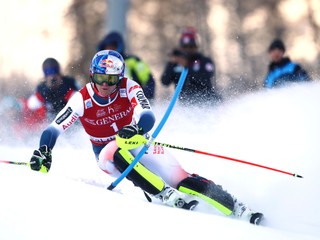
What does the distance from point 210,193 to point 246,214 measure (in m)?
0.35

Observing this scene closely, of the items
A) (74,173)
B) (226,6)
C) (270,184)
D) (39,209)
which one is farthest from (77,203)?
(226,6)

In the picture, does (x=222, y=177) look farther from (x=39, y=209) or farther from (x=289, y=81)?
(x=39, y=209)

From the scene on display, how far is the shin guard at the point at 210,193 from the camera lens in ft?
18.9

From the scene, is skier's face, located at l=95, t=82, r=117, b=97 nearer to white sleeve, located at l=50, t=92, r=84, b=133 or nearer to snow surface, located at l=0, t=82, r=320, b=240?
white sleeve, located at l=50, t=92, r=84, b=133

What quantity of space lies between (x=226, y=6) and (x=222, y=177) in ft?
75.6

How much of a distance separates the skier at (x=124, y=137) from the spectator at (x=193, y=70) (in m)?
1.98

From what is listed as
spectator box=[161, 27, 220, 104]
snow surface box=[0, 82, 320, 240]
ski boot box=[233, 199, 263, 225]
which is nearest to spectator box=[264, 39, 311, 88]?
snow surface box=[0, 82, 320, 240]

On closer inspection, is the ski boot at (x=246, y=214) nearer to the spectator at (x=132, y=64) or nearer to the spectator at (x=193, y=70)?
the spectator at (x=193, y=70)

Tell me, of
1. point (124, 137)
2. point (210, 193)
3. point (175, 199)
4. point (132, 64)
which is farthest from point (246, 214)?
point (132, 64)

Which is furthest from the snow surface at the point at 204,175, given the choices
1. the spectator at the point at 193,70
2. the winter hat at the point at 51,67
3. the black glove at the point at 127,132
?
the winter hat at the point at 51,67

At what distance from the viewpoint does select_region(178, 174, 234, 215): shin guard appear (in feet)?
18.9

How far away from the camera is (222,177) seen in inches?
277

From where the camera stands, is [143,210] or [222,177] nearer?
[143,210]

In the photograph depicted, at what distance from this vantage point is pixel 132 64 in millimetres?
8570
